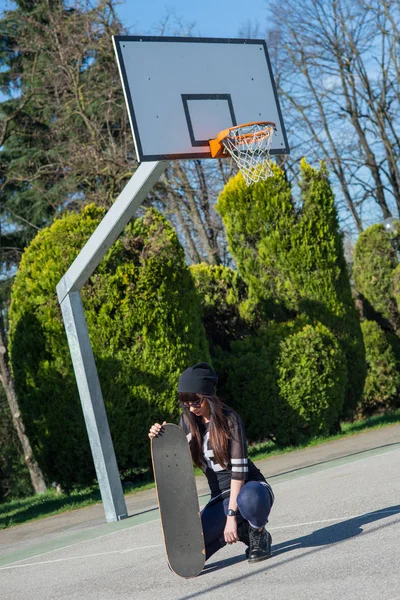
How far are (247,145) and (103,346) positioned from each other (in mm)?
5055

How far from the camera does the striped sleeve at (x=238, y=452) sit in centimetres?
582

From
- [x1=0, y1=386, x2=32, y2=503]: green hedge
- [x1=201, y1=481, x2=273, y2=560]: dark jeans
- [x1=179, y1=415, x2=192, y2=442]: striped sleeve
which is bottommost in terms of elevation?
[x1=0, y1=386, x2=32, y2=503]: green hedge

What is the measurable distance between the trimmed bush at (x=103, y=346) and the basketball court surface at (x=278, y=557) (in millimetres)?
3253

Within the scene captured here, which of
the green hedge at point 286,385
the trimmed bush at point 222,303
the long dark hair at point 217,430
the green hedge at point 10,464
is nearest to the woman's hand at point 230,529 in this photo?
the long dark hair at point 217,430

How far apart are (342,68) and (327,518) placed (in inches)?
1156

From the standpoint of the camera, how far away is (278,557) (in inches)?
233

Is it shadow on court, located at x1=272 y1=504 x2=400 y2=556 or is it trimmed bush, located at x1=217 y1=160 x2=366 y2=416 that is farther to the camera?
trimmed bush, located at x1=217 y1=160 x2=366 y2=416

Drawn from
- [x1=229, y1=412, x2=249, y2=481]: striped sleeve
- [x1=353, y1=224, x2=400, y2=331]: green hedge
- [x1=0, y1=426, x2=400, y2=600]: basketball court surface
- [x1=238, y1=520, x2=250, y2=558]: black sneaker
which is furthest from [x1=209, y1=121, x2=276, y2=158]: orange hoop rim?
[x1=353, y1=224, x2=400, y2=331]: green hedge

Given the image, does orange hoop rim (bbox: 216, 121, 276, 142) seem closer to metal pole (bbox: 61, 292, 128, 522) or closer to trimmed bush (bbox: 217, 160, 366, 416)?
metal pole (bbox: 61, 292, 128, 522)

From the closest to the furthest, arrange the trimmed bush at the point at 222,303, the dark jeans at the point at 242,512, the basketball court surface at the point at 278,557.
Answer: the basketball court surface at the point at 278,557 < the dark jeans at the point at 242,512 < the trimmed bush at the point at 222,303

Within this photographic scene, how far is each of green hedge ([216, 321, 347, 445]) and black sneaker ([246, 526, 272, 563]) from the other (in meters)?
9.44

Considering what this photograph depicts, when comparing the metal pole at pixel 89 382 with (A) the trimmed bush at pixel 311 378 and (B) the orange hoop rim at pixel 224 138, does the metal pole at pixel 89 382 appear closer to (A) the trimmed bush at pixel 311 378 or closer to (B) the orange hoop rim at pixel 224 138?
(B) the orange hoop rim at pixel 224 138

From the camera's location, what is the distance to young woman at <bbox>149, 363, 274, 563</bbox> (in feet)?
18.9

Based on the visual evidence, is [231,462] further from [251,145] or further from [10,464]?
[10,464]
